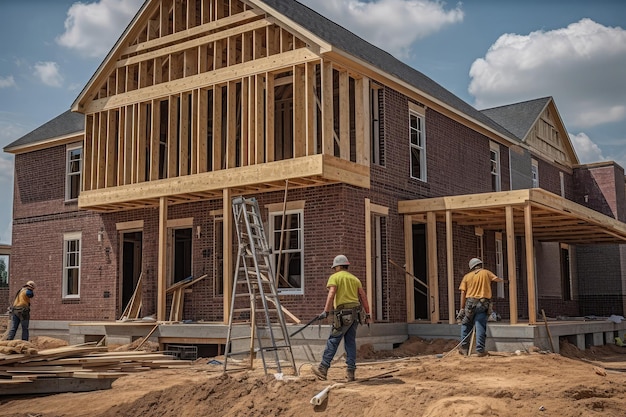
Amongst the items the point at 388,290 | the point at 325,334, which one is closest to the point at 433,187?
the point at 388,290

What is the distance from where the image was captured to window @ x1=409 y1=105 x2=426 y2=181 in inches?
740

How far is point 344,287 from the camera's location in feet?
35.7

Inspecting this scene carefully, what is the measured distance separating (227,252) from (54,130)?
33.5 feet

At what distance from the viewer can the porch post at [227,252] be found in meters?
15.8

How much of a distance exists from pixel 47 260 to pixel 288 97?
9144 mm

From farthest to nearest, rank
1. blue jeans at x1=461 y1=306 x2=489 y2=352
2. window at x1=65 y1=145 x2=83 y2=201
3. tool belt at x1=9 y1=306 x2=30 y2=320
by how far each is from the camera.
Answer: window at x1=65 y1=145 x2=83 y2=201
tool belt at x1=9 y1=306 x2=30 y2=320
blue jeans at x1=461 y1=306 x2=489 y2=352

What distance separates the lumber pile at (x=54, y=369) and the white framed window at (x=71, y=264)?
8.62m

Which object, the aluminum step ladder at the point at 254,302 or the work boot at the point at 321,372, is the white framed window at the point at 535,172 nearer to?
the aluminum step ladder at the point at 254,302

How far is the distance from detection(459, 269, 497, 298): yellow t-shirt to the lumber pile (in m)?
6.42

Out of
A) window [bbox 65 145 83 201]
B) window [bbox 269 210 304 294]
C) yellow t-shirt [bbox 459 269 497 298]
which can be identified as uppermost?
window [bbox 65 145 83 201]

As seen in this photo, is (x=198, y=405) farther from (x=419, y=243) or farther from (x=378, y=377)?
(x=419, y=243)

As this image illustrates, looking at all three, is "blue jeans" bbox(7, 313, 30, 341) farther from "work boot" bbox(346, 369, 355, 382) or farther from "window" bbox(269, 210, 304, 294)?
"work boot" bbox(346, 369, 355, 382)

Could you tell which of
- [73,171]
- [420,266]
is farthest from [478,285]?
[73,171]

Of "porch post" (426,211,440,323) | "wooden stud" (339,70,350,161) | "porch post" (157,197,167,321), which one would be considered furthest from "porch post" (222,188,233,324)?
"porch post" (426,211,440,323)
